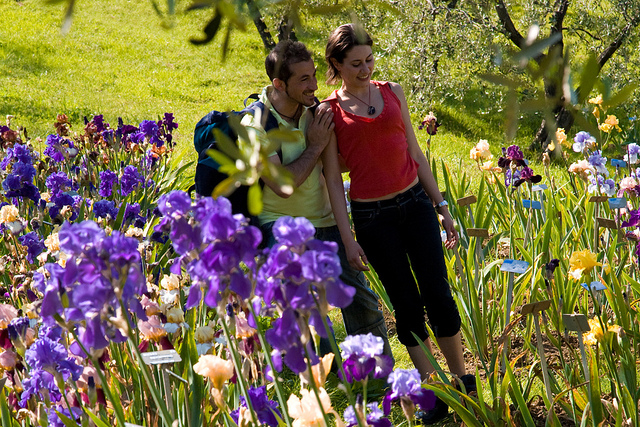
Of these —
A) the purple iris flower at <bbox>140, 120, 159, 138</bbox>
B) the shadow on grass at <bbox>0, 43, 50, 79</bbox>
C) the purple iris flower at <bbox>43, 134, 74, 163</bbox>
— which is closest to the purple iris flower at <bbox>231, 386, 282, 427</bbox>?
the purple iris flower at <bbox>43, 134, 74, 163</bbox>

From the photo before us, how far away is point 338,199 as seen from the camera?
95.7 inches

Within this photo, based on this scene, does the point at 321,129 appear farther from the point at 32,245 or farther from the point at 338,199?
the point at 32,245

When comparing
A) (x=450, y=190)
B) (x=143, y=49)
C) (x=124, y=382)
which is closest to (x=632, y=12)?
(x=450, y=190)

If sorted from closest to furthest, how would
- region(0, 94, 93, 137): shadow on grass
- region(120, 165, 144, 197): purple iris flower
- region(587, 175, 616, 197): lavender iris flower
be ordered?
region(587, 175, 616, 197): lavender iris flower < region(120, 165, 144, 197): purple iris flower < region(0, 94, 93, 137): shadow on grass

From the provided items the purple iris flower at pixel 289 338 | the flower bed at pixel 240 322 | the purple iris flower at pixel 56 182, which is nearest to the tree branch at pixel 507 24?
the flower bed at pixel 240 322

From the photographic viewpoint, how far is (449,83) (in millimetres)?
7305

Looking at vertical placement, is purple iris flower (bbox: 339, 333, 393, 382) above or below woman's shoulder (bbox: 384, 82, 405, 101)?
below

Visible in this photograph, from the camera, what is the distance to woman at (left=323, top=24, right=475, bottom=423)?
94.7 inches

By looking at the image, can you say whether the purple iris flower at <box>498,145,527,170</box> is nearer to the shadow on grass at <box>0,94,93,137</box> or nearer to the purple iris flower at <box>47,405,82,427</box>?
the purple iris flower at <box>47,405,82,427</box>

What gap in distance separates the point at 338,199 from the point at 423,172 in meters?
0.43

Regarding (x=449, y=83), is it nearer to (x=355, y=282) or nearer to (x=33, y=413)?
(x=355, y=282)

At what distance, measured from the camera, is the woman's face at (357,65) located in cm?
236

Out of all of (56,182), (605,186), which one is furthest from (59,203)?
(605,186)

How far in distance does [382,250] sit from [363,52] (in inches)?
29.6
